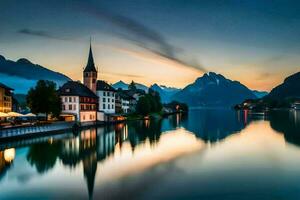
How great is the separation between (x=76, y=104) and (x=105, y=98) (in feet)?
75.0

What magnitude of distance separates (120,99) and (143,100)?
41.4 ft

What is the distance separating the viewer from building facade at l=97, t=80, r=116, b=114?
4237 inches

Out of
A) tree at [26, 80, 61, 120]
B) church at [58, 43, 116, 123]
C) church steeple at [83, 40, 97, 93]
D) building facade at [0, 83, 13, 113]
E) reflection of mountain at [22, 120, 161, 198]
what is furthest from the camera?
church steeple at [83, 40, 97, 93]

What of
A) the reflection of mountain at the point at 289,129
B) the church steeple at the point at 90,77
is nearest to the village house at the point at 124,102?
the church steeple at the point at 90,77

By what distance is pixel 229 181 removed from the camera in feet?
91.1

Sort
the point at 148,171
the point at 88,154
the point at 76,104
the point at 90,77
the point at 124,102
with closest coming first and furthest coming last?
the point at 148,171, the point at 88,154, the point at 76,104, the point at 90,77, the point at 124,102

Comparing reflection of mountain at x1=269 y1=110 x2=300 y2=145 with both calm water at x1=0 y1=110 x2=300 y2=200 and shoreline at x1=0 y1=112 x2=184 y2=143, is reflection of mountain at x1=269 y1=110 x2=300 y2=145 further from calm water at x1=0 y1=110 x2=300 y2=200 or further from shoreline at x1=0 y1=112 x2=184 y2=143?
shoreline at x1=0 y1=112 x2=184 y2=143

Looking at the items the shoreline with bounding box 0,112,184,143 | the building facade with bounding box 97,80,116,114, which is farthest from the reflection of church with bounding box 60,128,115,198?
the building facade with bounding box 97,80,116,114

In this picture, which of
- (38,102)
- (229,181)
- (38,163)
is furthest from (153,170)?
(38,102)

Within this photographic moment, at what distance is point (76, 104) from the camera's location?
87562 millimetres

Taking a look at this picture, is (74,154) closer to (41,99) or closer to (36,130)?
(36,130)

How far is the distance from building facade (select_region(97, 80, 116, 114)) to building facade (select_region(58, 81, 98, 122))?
12119 mm

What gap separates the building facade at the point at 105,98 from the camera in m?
108

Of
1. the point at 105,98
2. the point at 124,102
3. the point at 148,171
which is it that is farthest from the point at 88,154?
the point at 124,102
